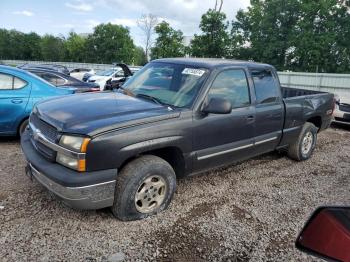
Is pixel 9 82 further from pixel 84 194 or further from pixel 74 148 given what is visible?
pixel 84 194

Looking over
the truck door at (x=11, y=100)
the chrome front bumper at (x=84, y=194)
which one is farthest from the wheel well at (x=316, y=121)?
the truck door at (x=11, y=100)

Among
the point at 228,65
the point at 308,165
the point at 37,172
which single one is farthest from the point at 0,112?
the point at 308,165

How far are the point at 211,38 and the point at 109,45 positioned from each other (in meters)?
34.9

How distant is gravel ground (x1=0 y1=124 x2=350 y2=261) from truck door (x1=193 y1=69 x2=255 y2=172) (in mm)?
538

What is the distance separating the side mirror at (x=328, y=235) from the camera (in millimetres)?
1302

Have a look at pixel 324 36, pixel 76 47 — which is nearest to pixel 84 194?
pixel 324 36

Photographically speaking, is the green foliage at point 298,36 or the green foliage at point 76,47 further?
the green foliage at point 76,47

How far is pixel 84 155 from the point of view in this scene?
3.10 metres

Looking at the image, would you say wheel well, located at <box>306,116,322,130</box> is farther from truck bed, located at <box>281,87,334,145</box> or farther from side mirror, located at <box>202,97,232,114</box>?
side mirror, located at <box>202,97,232,114</box>

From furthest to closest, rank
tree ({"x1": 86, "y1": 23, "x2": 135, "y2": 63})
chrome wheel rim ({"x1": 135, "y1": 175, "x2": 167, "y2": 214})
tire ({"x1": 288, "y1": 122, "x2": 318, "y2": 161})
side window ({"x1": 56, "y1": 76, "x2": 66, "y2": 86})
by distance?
tree ({"x1": 86, "y1": 23, "x2": 135, "y2": 63})
side window ({"x1": 56, "y1": 76, "x2": 66, "y2": 86})
tire ({"x1": 288, "y1": 122, "x2": 318, "y2": 161})
chrome wheel rim ({"x1": 135, "y1": 175, "x2": 167, "y2": 214})

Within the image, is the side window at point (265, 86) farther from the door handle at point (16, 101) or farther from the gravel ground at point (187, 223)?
the door handle at point (16, 101)

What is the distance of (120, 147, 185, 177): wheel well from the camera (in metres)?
3.89

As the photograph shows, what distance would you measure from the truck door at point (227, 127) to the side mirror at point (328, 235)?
252cm

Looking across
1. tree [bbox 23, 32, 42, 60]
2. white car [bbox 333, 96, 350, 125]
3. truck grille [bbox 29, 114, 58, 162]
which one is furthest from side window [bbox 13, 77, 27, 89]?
tree [bbox 23, 32, 42, 60]
